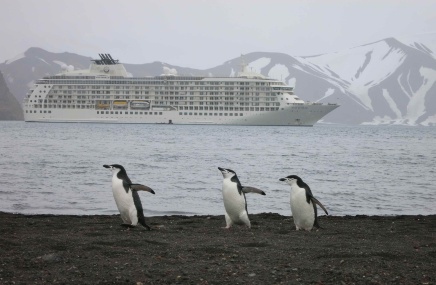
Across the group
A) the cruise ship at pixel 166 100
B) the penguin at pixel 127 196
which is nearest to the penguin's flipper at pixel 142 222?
the penguin at pixel 127 196

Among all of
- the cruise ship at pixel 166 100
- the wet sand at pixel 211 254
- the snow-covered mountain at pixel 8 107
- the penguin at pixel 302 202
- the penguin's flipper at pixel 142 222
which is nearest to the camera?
the wet sand at pixel 211 254

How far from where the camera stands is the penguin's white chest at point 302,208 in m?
7.76

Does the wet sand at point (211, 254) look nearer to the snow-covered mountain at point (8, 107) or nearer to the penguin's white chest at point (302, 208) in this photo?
the penguin's white chest at point (302, 208)

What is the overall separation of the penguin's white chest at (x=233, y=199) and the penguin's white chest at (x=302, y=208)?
0.61 m

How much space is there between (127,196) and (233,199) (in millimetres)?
1249

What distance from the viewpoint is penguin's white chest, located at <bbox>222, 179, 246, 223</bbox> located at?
779 cm

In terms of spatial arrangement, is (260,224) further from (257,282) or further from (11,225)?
(257,282)

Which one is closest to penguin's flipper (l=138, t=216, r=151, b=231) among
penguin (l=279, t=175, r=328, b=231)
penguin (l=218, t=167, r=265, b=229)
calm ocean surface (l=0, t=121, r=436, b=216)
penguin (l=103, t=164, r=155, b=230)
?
penguin (l=103, t=164, r=155, b=230)

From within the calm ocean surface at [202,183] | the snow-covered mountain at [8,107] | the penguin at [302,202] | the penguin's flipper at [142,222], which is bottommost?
the calm ocean surface at [202,183]

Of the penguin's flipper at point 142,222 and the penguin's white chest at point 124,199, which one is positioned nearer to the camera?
the penguin's white chest at point 124,199

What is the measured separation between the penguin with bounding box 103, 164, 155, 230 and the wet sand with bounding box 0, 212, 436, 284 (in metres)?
0.16

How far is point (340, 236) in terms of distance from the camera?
287 inches

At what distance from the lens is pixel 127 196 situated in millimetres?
7453

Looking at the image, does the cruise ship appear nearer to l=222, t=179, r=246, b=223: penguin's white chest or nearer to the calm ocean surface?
the calm ocean surface
